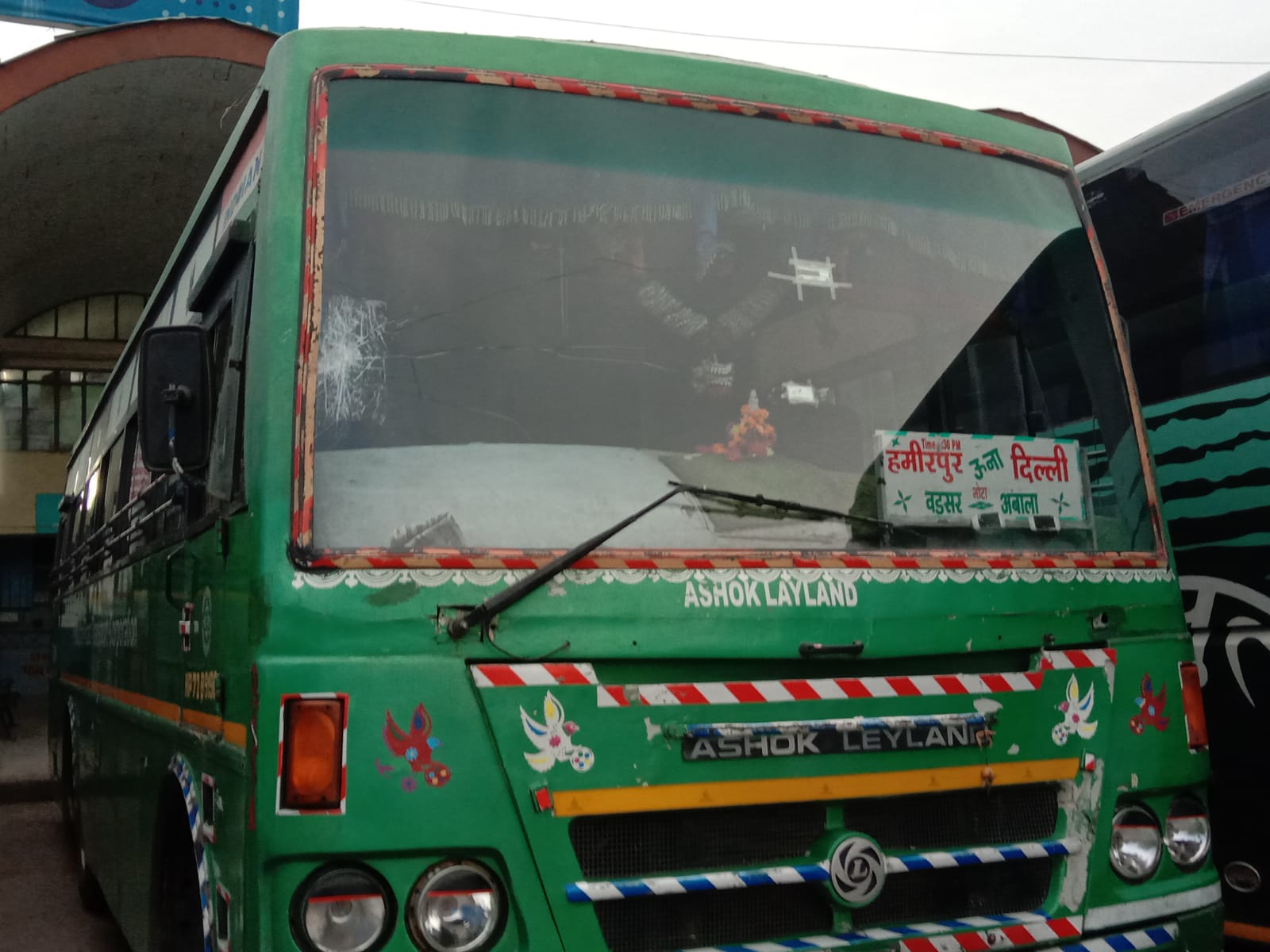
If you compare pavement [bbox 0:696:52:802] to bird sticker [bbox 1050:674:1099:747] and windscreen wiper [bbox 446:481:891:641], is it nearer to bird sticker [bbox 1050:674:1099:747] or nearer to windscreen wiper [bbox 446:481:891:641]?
windscreen wiper [bbox 446:481:891:641]

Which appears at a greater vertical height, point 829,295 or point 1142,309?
point 1142,309

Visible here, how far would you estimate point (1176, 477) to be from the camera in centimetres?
462

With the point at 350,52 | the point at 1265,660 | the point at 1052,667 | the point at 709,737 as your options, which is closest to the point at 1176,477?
the point at 1265,660

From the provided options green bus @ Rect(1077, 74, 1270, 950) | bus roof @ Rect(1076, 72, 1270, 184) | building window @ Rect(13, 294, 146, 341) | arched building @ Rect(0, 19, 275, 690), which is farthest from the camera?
building window @ Rect(13, 294, 146, 341)

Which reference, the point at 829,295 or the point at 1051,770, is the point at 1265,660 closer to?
the point at 1051,770

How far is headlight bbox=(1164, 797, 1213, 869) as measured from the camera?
3.06m

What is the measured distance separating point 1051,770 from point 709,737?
863mm

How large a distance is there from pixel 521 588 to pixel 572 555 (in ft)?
0.43

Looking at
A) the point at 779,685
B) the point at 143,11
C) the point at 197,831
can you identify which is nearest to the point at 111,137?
the point at 143,11

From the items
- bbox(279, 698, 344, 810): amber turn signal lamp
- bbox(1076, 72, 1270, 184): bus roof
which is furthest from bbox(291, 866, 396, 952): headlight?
bbox(1076, 72, 1270, 184): bus roof

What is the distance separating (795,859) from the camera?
8.80ft

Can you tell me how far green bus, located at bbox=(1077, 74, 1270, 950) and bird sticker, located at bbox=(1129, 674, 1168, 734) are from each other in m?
1.31

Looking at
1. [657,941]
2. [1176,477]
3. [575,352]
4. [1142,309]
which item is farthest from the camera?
[1142,309]

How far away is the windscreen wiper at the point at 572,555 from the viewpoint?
2.51 metres
